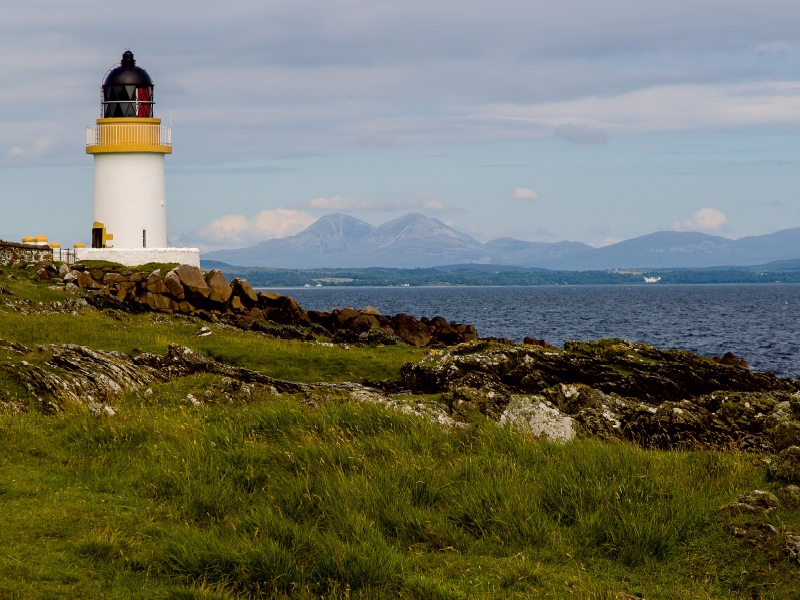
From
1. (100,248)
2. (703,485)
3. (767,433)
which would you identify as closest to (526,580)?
(703,485)

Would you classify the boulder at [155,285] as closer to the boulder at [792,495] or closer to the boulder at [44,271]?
the boulder at [44,271]

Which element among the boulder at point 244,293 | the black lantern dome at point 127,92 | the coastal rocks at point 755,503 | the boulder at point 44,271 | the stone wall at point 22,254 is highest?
the black lantern dome at point 127,92

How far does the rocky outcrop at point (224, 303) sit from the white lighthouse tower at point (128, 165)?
6.29 m

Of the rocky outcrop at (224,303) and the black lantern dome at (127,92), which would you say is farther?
the black lantern dome at (127,92)

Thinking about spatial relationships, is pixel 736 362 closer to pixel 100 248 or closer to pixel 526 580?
pixel 526 580

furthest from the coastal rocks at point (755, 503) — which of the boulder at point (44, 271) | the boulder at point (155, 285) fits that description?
the boulder at point (155, 285)

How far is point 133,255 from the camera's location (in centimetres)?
5356

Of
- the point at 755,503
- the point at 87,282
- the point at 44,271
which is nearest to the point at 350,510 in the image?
the point at 755,503

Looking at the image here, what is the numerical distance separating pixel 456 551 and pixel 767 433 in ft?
30.2

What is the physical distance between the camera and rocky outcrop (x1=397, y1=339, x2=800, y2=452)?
15664 millimetres

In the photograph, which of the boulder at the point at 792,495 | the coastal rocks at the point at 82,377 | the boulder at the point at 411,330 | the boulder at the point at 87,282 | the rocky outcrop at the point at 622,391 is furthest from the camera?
the boulder at the point at 411,330

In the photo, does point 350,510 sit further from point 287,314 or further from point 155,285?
point 155,285

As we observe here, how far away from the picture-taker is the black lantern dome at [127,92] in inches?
2207

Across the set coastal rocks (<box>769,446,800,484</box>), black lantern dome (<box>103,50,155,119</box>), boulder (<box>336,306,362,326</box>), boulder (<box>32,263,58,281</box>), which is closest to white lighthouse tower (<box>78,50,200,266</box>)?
black lantern dome (<box>103,50,155,119</box>)
